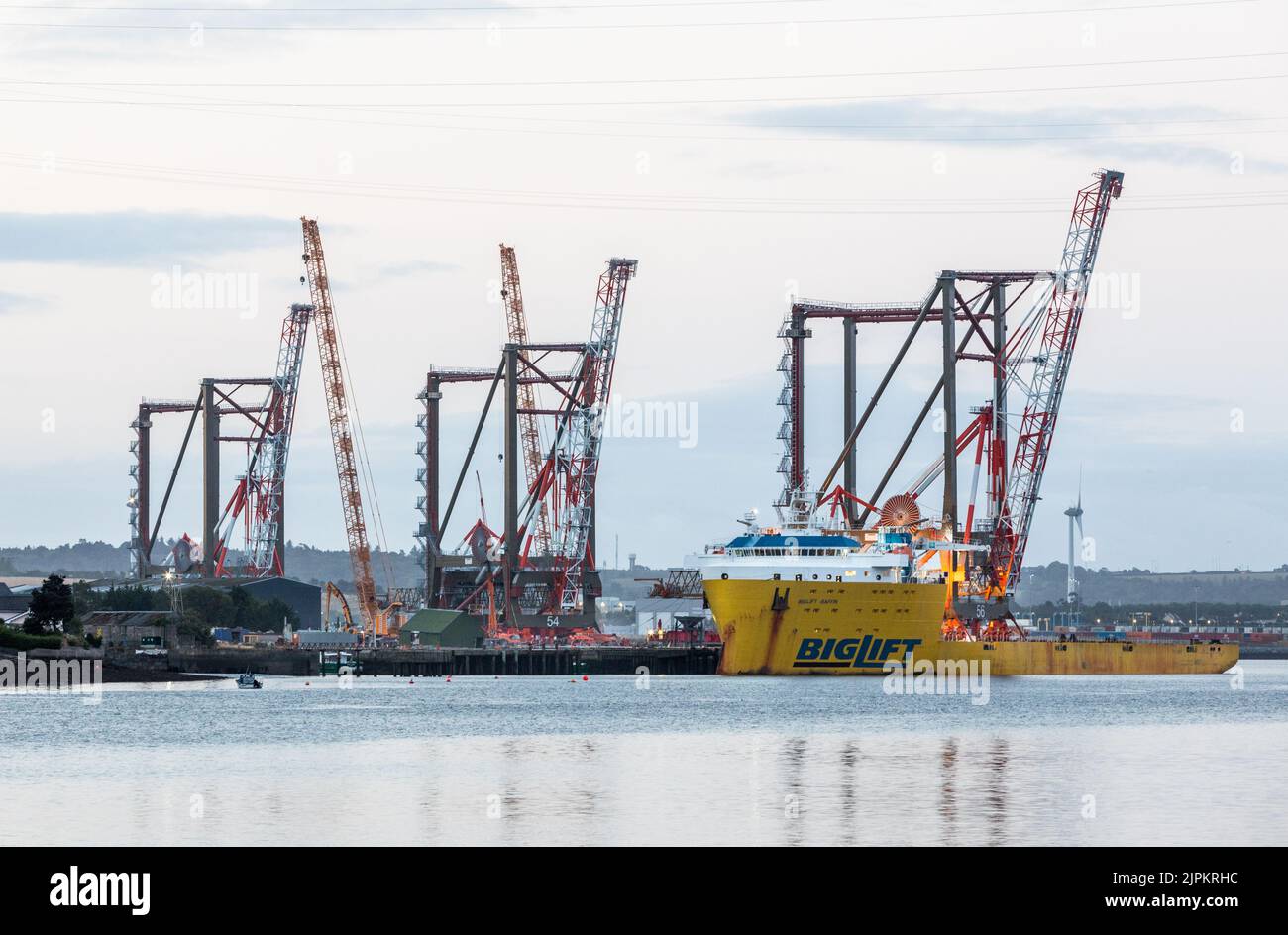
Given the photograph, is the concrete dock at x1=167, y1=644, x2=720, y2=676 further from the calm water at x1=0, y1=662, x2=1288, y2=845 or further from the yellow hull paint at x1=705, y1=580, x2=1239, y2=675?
the calm water at x1=0, y1=662, x2=1288, y2=845

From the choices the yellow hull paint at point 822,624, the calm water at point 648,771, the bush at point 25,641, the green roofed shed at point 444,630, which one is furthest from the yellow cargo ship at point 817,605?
the bush at point 25,641

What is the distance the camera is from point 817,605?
10844 centimetres

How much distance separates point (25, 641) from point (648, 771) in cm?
7721

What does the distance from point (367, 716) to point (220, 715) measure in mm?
6837

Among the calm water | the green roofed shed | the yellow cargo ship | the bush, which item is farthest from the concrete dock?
the calm water

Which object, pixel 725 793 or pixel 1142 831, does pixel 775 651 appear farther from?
pixel 1142 831

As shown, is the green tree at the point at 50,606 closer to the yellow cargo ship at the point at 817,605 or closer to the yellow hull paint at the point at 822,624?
the yellow cargo ship at the point at 817,605

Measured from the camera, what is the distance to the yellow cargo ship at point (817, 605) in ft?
355

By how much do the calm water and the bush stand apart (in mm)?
23204

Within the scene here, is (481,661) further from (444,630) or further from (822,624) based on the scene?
(822,624)

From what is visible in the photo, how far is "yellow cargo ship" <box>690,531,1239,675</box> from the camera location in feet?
355

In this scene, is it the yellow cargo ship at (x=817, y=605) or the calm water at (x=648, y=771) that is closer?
the calm water at (x=648, y=771)

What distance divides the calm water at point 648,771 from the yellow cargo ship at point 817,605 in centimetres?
874
